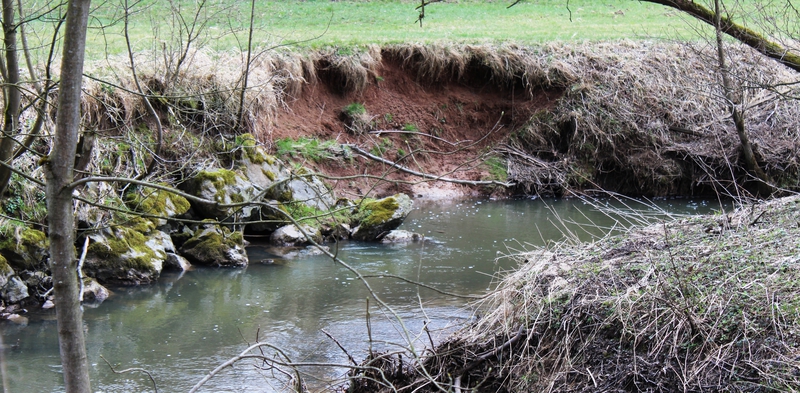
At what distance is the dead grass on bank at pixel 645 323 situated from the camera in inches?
146

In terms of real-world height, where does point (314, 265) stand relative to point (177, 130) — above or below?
A: below

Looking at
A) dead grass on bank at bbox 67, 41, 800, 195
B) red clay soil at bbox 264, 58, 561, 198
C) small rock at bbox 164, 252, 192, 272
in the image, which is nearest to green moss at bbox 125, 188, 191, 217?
small rock at bbox 164, 252, 192, 272

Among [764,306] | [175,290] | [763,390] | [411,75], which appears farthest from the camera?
[411,75]

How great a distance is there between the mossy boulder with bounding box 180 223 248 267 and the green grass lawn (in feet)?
13.5

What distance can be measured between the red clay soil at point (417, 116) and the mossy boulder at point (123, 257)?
5.84 m

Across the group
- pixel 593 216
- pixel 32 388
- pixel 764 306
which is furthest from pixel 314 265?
pixel 764 306

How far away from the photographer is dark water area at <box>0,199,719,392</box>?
5.56m

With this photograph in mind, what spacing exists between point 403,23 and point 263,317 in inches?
568

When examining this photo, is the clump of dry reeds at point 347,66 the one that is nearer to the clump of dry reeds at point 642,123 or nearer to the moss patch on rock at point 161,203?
the clump of dry reeds at point 642,123

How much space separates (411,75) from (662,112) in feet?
18.9

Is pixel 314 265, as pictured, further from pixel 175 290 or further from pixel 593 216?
pixel 593 216

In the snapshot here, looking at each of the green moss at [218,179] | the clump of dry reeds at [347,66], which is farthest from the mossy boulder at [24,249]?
the clump of dry reeds at [347,66]

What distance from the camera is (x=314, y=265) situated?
30.1 feet

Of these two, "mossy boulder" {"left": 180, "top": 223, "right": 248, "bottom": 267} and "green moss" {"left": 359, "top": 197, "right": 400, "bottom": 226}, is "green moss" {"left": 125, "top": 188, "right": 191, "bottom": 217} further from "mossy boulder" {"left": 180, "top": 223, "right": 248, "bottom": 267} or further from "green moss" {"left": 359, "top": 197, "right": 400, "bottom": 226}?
"green moss" {"left": 359, "top": 197, "right": 400, "bottom": 226}
